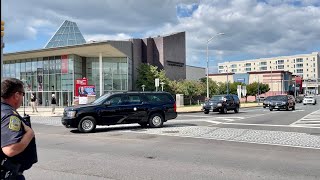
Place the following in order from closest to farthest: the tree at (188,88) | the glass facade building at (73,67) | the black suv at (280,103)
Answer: the black suv at (280,103) < the glass facade building at (73,67) < the tree at (188,88)

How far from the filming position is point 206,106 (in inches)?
1261

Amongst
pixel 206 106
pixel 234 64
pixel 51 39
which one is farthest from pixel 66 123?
pixel 234 64

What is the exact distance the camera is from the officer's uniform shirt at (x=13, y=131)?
3193mm

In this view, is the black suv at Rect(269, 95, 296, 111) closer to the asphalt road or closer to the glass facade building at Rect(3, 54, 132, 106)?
the asphalt road

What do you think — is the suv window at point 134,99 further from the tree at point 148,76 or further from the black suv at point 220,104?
the tree at point 148,76

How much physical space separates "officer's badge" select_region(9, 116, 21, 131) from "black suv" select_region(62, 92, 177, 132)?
1318cm

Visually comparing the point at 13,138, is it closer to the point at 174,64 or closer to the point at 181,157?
the point at 181,157

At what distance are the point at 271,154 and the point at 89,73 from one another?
4789 cm

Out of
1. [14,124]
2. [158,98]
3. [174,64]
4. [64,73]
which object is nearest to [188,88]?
[174,64]

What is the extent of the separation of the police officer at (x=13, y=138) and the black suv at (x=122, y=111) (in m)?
13.0

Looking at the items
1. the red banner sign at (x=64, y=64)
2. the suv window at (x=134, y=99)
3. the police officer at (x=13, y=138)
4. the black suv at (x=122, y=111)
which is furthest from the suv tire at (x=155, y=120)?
the red banner sign at (x=64, y=64)

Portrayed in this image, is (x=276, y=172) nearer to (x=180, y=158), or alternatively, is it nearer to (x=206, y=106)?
(x=180, y=158)

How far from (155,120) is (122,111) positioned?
179cm

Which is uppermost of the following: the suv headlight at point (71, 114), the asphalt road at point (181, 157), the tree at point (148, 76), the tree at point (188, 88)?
the tree at point (148, 76)
